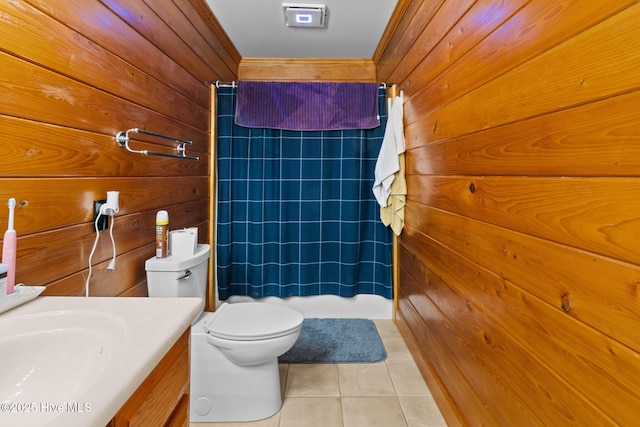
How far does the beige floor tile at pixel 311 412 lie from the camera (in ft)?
4.62

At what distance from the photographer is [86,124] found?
1.06 metres

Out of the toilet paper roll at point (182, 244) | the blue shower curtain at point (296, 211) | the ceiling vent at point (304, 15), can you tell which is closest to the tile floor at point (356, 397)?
the blue shower curtain at point (296, 211)

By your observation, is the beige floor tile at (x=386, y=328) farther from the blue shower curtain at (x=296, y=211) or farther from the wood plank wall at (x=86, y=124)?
the wood plank wall at (x=86, y=124)

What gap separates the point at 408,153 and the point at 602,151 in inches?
53.8

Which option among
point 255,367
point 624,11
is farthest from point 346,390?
point 624,11

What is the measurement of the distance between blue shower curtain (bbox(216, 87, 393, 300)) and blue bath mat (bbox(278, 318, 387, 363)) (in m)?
0.24

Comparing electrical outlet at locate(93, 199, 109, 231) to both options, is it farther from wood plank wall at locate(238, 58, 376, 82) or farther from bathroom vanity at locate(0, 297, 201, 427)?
wood plank wall at locate(238, 58, 376, 82)

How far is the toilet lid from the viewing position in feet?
4.43

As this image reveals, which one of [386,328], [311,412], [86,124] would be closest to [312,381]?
[311,412]

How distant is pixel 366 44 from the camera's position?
2.34 m

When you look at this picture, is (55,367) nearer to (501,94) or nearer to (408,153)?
(501,94)

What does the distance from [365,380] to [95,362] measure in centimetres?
147

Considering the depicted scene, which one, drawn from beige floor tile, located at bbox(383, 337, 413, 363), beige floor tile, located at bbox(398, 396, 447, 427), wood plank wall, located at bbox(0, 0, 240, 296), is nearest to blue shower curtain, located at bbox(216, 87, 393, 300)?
beige floor tile, located at bbox(383, 337, 413, 363)

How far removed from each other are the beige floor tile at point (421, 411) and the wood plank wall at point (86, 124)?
4.55 feet
